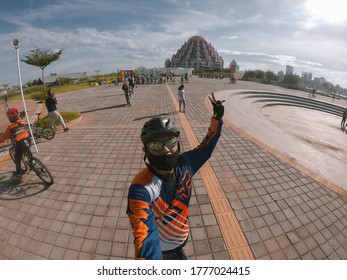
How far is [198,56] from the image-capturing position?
387 ft

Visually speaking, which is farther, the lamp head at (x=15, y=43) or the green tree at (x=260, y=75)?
the green tree at (x=260, y=75)

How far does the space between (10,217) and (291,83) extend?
181 ft

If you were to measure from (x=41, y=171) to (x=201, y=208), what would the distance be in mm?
4216

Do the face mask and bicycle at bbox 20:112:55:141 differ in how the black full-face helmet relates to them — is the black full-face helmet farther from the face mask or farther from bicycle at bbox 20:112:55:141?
bicycle at bbox 20:112:55:141

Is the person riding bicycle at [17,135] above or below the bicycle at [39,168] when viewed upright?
above

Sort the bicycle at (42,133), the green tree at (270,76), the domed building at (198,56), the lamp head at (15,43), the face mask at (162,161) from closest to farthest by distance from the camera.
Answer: the face mask at (162,161), the lamp head at (15,43), the bicycle at (42,133), the green tree at (270,76), the domed building at (198,56)

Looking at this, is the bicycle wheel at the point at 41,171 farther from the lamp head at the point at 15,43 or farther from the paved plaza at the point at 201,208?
the lamp head at the point at 15,43

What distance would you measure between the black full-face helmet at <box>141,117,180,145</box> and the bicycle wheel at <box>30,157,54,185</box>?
414 centimetres

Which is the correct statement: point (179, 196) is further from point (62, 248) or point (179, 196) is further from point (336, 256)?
point (336, 256)

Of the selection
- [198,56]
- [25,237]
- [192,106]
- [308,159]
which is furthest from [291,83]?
[198,56]

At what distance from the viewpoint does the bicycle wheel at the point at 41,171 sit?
4.62 metres

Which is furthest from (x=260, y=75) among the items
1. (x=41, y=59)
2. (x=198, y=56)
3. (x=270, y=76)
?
(x=198, y=56)

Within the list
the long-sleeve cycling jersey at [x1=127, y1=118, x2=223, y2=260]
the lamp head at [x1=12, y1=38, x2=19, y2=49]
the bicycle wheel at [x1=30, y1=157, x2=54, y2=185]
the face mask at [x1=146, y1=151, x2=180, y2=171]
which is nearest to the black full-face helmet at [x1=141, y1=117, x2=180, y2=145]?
the face mask at [x1=146, y1=151, x2=180, y2=171]

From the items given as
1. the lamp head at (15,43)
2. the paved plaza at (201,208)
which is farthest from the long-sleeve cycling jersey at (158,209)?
the lamp head at (15,43)
